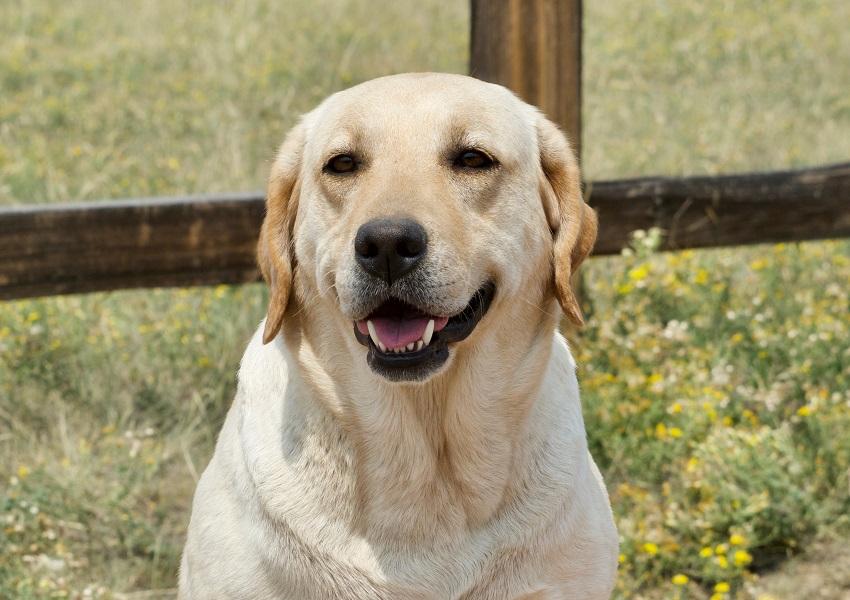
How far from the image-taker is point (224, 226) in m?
4.17

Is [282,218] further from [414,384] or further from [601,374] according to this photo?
[601,374]

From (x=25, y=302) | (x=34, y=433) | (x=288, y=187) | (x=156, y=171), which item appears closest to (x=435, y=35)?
(x=156, y=171)

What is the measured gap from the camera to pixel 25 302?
15.4 ft

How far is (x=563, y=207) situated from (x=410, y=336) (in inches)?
22.3

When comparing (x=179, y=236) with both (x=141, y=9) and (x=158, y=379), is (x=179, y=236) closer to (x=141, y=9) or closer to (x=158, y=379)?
(x=158, y=379)

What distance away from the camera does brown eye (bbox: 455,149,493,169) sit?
2.54 metres

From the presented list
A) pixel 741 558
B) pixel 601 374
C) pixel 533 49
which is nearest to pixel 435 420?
pixel 741 558

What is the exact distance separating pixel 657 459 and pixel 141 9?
6909 millimetres

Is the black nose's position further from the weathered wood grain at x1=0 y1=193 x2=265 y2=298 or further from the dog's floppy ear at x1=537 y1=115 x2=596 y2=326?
the weathered wood grain at x1=0 y1=193 x2=265 y2=298

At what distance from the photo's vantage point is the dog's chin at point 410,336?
7.74ft

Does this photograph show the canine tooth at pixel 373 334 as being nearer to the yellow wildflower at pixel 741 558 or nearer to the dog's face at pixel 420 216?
the dog's face at pixel 420 216

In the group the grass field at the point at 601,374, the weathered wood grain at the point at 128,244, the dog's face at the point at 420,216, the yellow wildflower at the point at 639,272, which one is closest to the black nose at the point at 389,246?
the dog's face at the point at 420,216

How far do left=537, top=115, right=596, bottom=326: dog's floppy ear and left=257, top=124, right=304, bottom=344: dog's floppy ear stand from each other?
1.94ft

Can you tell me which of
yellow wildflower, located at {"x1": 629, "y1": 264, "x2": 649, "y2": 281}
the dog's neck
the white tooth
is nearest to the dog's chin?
the white tooth
